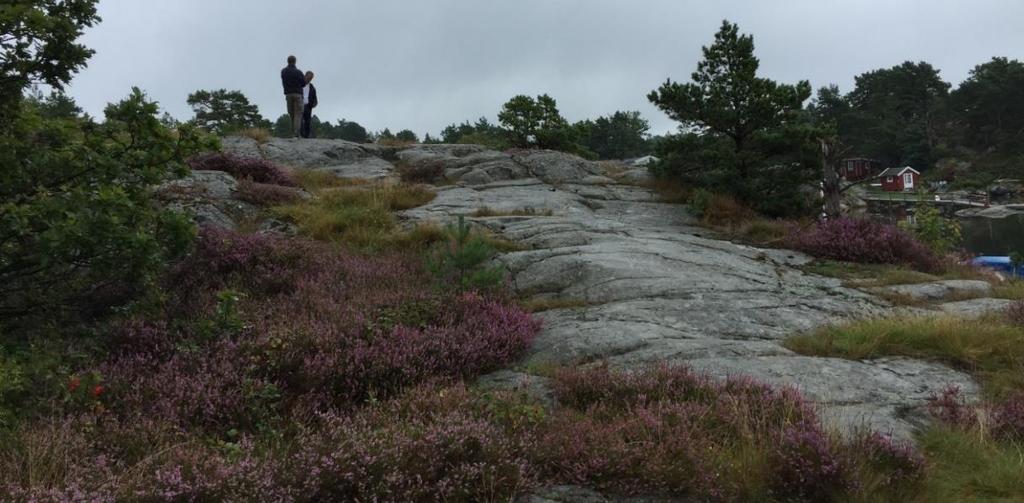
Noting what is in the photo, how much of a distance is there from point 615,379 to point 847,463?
1.42 metres

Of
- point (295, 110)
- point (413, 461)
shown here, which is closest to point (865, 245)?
point (413, 461)

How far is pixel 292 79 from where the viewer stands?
18.8m

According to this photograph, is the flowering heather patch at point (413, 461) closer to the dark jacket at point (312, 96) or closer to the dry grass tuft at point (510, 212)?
the dry grass tuft at point (510, 212)

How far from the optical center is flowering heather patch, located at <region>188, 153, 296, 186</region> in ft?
42.6

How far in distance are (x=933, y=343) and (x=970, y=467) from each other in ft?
7.08

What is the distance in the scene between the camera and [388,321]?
5.22 m

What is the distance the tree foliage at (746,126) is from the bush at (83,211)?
35.1 feet

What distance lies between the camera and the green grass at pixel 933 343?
16.6ft

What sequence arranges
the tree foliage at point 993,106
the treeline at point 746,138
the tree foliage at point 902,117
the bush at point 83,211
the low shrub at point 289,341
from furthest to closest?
the tree foliage at point 902,117
the tree foliage at point 993,106
the treeline at point 746,138
the bush at point 83,211
the low shrub at point 289,341

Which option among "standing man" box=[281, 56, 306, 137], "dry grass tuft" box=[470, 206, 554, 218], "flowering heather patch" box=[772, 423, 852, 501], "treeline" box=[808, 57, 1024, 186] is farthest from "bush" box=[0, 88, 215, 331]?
"treeline" box=[808, 57, 1024, 186]

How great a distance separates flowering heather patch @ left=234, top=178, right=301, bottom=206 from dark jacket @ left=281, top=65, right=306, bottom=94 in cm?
805

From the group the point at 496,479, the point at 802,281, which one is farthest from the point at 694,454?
the point at 802,281

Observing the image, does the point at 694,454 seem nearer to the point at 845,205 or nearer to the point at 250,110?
the point at 845,205

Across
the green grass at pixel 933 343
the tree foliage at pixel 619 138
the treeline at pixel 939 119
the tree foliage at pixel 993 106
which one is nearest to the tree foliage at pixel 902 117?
the treeline at pixel 939 119
